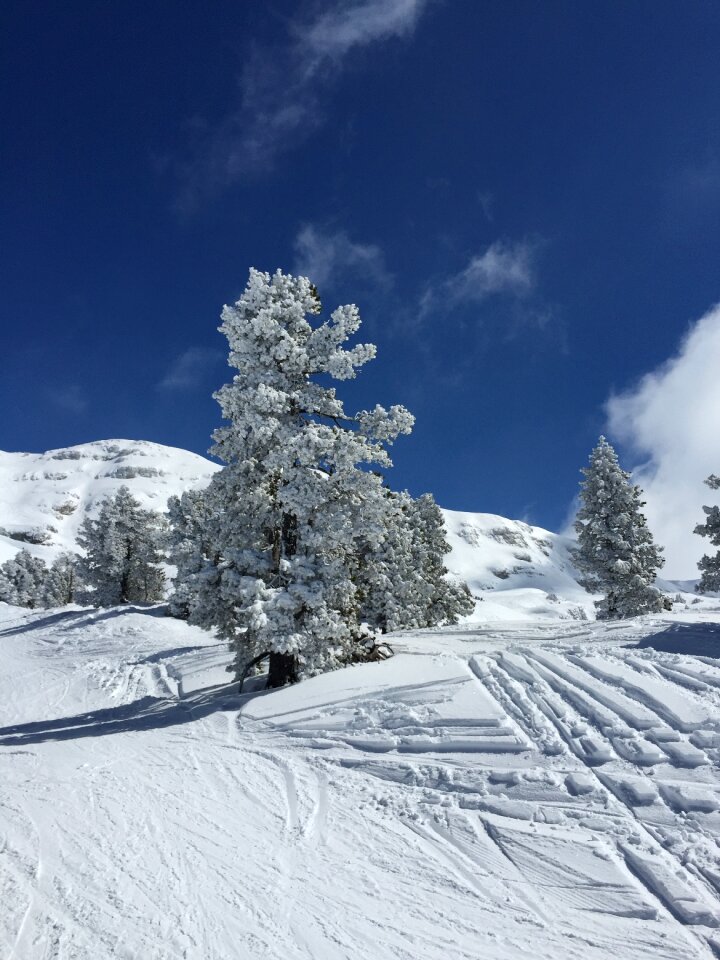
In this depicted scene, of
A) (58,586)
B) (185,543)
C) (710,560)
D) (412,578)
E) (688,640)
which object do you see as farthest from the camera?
(58,586)

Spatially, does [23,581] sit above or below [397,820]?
above

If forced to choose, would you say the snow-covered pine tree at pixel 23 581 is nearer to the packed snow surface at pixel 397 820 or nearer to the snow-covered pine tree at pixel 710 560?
the packed snow surface at pixel 397 820

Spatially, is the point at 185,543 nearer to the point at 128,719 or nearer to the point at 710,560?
the point at 128,719

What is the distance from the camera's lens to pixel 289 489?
12695mm

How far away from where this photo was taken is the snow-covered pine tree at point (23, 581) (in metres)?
71.5

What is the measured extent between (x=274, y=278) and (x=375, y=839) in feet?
44.7

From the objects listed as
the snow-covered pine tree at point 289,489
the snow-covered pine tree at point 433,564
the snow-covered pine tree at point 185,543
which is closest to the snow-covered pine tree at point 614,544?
the snow-covered pine tree at point 433,564

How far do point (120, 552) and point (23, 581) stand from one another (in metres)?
44.9

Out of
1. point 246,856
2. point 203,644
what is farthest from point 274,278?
point 203,644

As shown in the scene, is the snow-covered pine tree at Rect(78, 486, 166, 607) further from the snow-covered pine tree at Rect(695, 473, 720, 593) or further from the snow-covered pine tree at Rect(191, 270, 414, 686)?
the snow-covered pine tree at Rect(695, 473, 720, 593)

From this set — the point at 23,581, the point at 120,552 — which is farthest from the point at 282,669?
the point at 23,581

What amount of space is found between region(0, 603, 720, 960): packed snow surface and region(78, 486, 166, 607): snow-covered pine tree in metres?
33.5

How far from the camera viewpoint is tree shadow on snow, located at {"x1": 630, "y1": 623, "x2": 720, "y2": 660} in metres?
10.3

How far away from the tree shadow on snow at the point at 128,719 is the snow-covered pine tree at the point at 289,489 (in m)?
1.34
